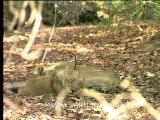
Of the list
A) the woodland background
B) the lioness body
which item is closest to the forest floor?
the woodland background

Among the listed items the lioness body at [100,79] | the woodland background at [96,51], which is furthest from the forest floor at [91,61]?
the lioness body at [100,79]

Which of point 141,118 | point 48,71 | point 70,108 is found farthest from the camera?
point 48,71

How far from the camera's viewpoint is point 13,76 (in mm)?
7238

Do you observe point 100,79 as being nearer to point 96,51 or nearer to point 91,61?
point 91,61

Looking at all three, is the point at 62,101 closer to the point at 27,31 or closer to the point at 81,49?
the point at 81,49

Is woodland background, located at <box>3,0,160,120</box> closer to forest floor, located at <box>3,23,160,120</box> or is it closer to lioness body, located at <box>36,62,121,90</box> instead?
forest floor, located at <box>3,23,160,120</box>

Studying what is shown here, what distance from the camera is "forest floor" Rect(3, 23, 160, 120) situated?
13.2ft

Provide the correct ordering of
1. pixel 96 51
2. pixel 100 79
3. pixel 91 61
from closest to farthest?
pixel 100 79, pixel 91 61, pixel 96 51

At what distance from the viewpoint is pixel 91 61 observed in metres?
7.25

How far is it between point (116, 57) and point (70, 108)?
3.03 metres

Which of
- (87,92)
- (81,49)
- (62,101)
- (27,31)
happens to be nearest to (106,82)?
(87,92)

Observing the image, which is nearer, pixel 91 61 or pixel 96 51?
pixel 91 61

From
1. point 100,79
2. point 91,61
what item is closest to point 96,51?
point 91,61

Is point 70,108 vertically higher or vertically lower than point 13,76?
higher
